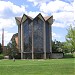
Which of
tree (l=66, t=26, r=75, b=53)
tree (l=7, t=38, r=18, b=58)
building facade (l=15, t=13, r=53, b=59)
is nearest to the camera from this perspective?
tree (l=66, t=26, r=75, b=53)

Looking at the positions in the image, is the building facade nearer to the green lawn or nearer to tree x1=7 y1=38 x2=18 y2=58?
tree x1=7 y1=38 x2=18 y2=58

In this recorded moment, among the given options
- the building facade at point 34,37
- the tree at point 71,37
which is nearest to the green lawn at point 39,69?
the tree at point 71,37

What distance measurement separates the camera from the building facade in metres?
122

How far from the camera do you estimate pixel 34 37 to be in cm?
12181

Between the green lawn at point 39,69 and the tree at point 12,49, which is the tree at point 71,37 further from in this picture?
the tree at point 12,49

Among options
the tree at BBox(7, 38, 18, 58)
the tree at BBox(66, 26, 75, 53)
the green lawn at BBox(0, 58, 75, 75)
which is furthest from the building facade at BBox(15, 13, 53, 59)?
the green lawn at BBox(0, 58, 75, 75)

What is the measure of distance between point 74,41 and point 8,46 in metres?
69.1

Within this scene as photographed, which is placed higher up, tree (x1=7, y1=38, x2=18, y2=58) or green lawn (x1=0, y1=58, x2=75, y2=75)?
tree (x1=7, y1=38, x2=18, y2=58)

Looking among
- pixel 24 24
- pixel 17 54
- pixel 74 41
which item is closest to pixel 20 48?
pixel 17 54

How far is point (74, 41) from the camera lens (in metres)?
54.7

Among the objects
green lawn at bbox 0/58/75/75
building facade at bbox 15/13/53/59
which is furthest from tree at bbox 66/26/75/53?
building facade at bbox 15/13/53/59

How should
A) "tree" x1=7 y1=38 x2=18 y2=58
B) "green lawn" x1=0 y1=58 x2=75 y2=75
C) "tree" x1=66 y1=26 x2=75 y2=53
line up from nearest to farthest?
1. "green lawn" x1=0 y1=58 x2=75 y2=75
2. "tree" x1=66 y1=26 x2=75 y2=53
3. "tree" x1=7 y1=38 x2=18 y2=58

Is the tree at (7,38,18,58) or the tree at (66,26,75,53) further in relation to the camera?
the tree at (7,38,18,58)

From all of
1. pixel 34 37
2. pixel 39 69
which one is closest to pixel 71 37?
pixel 39 69
